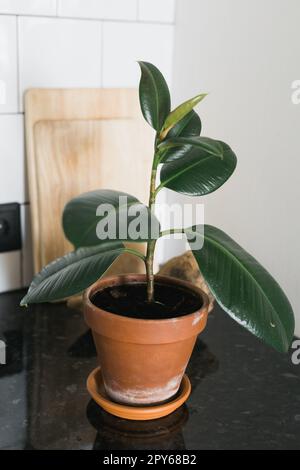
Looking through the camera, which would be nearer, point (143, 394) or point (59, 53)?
point (143, 394)

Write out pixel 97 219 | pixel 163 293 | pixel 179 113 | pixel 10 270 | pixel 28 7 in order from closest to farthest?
1. pixel 97 219
2. pixel 179 113
3. pixel 163 293
4. pixel 28 7
5. pixel 10 270

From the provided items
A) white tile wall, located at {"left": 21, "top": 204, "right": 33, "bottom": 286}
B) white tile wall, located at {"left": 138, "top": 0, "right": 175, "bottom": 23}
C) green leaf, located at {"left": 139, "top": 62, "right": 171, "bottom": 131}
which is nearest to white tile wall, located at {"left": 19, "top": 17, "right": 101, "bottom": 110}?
white tile wall, located at {"left": 138, "top": 0, "right": 175, "bottom": 23}

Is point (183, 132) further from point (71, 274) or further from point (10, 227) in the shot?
point (10, 227)

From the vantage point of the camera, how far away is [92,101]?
1170 millimetres

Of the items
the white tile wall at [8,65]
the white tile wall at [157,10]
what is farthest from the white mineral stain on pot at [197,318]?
the white tile wall at [157,10]

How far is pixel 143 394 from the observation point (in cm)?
84

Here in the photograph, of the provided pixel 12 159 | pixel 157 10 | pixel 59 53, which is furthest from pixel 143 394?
pixel 157 10

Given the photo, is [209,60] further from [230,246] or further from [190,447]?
[190,447]

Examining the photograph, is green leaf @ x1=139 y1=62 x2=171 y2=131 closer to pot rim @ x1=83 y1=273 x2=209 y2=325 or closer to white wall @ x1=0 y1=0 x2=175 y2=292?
pot rim @ x1=83 y1=273 x2=209 y2=325

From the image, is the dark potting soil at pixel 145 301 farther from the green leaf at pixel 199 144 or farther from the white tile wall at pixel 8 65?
the white tile wall at pixel 8 65

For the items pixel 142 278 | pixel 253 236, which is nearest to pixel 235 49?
pixel 253 236

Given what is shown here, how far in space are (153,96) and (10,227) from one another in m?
0.47

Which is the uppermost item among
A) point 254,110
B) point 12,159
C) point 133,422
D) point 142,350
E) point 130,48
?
point 130,48

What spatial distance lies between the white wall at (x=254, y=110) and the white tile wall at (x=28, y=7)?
0.99ft
